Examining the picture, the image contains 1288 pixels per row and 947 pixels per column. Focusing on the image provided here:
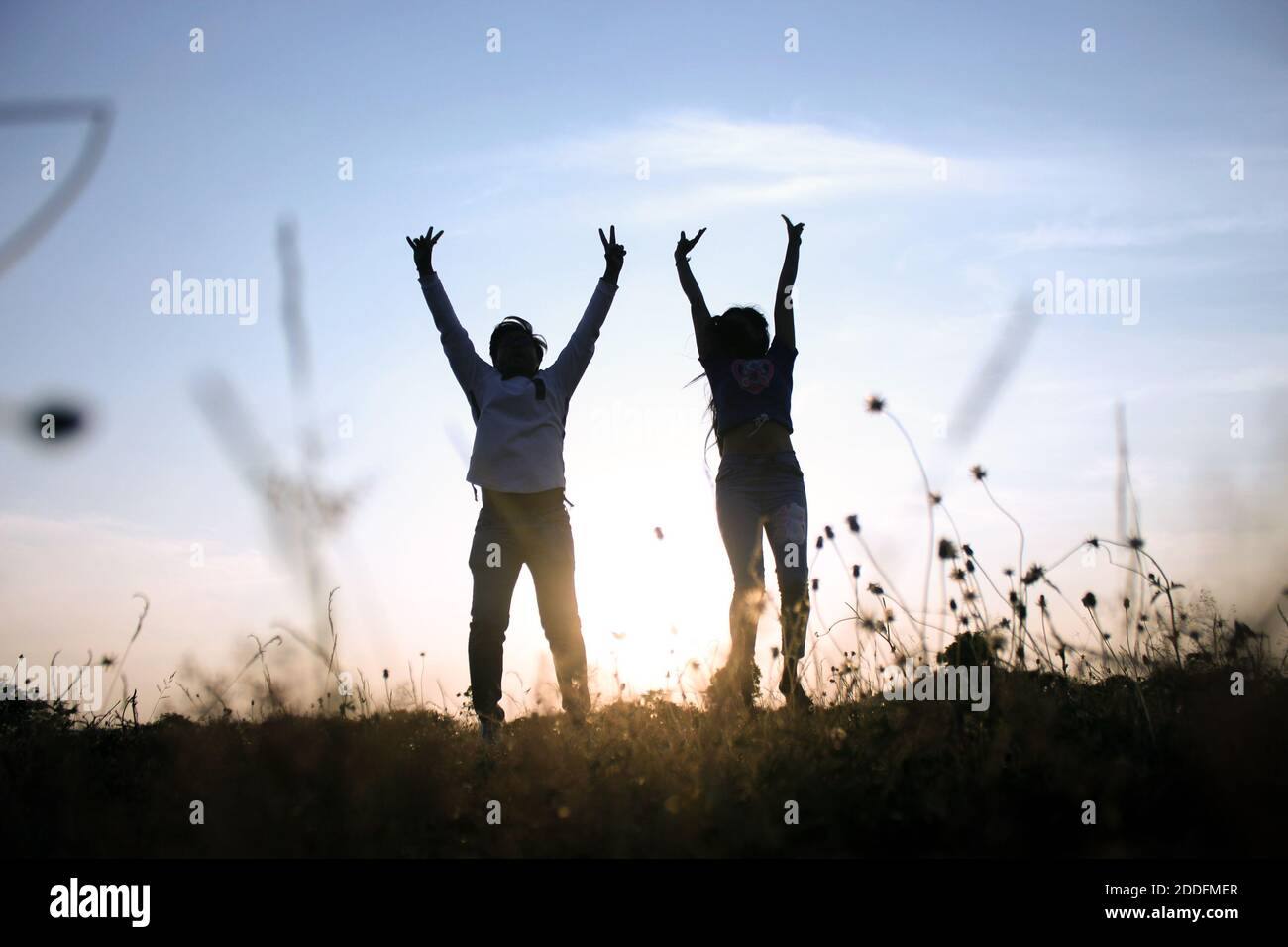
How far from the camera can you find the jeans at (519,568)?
20.4ft

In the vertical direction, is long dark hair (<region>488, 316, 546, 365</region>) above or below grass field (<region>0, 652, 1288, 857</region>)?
above

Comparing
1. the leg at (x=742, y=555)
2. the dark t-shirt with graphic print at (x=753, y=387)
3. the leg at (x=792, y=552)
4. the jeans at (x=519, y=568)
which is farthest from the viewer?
the dark t-shirt with graphic print at (x=753, y=387)

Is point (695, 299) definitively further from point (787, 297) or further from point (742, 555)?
point (742, 555)

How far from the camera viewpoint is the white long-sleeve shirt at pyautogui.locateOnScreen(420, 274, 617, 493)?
20.7 feet

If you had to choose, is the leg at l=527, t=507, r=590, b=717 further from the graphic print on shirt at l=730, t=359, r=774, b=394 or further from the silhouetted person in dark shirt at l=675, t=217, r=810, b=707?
the graphic print on shirt at l=730, t=359, r=774, b=394

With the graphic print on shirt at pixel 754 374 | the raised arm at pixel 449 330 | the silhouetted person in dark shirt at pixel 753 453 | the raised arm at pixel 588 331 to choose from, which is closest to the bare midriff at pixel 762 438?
the silhouetted person in dark shirt at pixel 753 453

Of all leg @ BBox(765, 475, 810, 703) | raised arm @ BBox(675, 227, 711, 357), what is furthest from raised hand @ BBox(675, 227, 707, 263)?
leg @ BBox(765, 475, 810, 703)

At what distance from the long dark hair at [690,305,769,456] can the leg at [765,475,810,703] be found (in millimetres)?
575

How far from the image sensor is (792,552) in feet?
20.3

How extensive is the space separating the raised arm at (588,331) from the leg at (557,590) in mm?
939

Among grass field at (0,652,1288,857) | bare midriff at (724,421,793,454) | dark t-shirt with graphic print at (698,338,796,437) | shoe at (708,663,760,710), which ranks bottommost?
grass field at (0,652,1288,857)

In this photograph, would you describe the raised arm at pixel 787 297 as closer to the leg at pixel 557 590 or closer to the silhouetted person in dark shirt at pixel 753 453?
the silhouetted person in dark shirt at pixel 753 453
